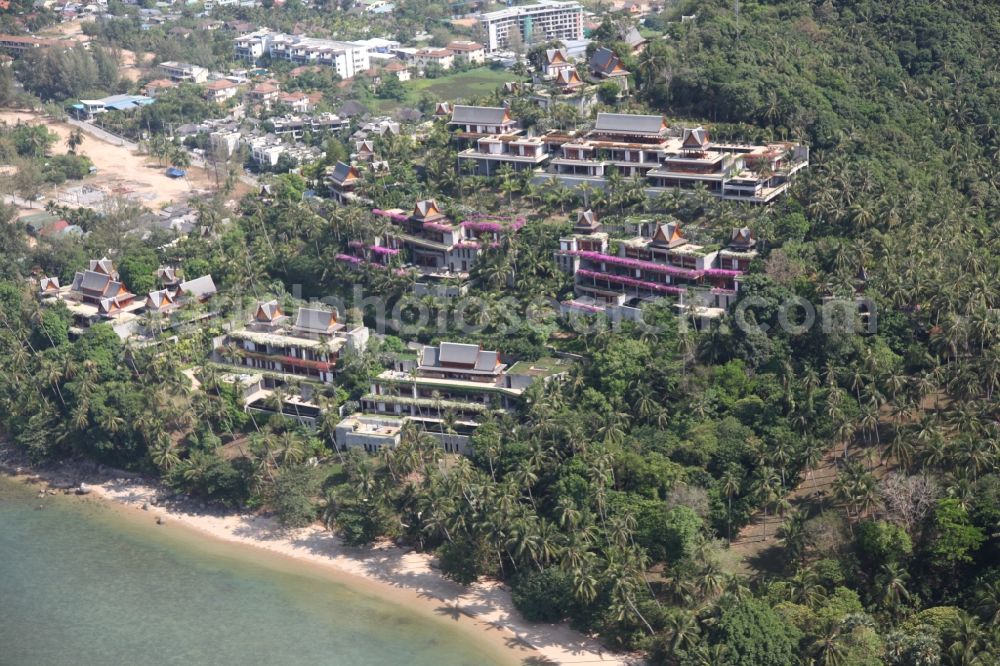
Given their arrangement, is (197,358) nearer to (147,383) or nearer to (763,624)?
(147,383)

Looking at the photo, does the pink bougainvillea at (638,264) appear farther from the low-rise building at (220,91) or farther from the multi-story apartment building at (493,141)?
the low-rise building at (220,91)

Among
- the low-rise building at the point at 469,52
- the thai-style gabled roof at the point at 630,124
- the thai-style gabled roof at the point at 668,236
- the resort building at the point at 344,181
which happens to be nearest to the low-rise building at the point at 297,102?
the low-rise building at the point at 469,52

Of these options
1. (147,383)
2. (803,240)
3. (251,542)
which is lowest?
(251,542)

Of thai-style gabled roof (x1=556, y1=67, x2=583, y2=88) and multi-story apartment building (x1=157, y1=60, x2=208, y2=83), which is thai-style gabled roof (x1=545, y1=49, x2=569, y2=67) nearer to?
thai-style gabled roof (x1=556, y1=67, x2=583, y2=88)

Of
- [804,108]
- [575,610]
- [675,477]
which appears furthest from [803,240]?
[575,610]

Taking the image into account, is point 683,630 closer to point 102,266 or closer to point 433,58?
point 102,266

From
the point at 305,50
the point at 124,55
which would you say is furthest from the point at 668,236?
the point at 124,55
